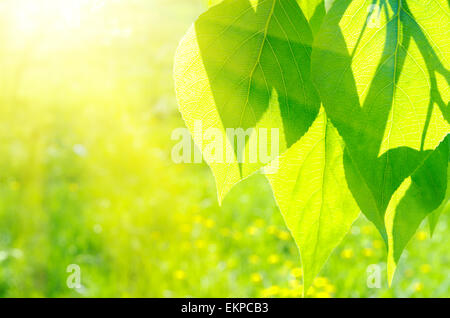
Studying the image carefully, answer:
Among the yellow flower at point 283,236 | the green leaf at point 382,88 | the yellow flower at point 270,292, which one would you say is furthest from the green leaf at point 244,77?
the yellow flower at point 283,236

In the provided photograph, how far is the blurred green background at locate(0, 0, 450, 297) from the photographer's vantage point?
1.63 metres

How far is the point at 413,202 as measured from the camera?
0.78 ft

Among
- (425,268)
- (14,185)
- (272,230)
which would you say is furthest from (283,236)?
(14,185)

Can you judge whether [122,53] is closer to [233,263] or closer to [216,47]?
[233,263]

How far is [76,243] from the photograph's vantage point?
1.83 m

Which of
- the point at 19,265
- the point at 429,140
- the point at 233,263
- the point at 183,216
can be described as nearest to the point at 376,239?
the point at 233,263

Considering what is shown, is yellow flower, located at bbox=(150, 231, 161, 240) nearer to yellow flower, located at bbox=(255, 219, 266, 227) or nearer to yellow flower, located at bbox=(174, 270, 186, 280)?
yellow flower, located at bbox=(174, 270, 186, 280)

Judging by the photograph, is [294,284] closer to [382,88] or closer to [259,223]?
[259,223]

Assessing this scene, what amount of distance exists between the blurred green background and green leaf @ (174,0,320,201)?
3.87ft

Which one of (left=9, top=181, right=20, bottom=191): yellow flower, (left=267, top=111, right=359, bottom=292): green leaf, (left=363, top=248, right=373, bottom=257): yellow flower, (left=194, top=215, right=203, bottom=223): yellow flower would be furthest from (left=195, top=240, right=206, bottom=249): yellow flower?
(left=267, top=111, right=359, bottom=292): green leaf

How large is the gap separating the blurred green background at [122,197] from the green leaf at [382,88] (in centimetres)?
119

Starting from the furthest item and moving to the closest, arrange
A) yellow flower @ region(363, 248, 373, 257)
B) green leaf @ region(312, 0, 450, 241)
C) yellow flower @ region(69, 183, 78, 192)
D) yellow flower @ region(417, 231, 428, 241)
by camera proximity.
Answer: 1. yellow flower @ region(69, 183, 78, 192)
2. yellow flower @ region(417, 231, 428, 241)
3. yellow flower @ region(363, 248, 373, 257)
4. green leaf @ region(312, 0, 450, 241)

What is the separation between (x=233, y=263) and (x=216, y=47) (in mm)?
1492

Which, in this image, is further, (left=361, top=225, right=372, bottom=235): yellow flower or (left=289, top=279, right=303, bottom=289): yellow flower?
(left=361, top=225, right=372, bottom=235): yellow flower
